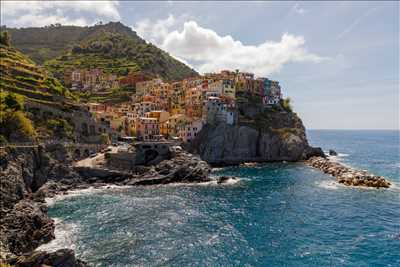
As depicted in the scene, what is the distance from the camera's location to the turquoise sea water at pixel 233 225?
3744 cm

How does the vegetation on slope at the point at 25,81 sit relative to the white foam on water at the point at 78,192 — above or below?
above

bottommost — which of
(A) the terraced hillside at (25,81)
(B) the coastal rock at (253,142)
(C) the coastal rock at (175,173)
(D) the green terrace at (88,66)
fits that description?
(C) the coastal rock at (175,173)

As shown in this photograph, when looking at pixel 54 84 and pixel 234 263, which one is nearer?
pixel 234 263

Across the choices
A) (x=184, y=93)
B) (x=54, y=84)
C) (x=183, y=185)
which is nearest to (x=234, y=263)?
(x=183, y=185)

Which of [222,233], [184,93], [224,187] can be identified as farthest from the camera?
[184,93]

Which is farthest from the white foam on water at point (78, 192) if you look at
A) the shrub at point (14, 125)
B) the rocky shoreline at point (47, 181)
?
the shrub at point (14, 125)

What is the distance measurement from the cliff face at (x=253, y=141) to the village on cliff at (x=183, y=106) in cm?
420

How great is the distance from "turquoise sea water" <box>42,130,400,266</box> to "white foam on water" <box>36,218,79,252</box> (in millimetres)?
133

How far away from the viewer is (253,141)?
117 meters

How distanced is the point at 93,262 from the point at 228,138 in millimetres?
81253

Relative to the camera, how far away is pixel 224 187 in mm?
74625

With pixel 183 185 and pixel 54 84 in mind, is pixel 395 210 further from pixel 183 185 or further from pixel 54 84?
pixel 54 84

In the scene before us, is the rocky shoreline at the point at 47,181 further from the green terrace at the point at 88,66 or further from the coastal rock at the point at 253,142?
the green terrace at the point at 88,66

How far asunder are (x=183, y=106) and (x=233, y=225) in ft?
275
